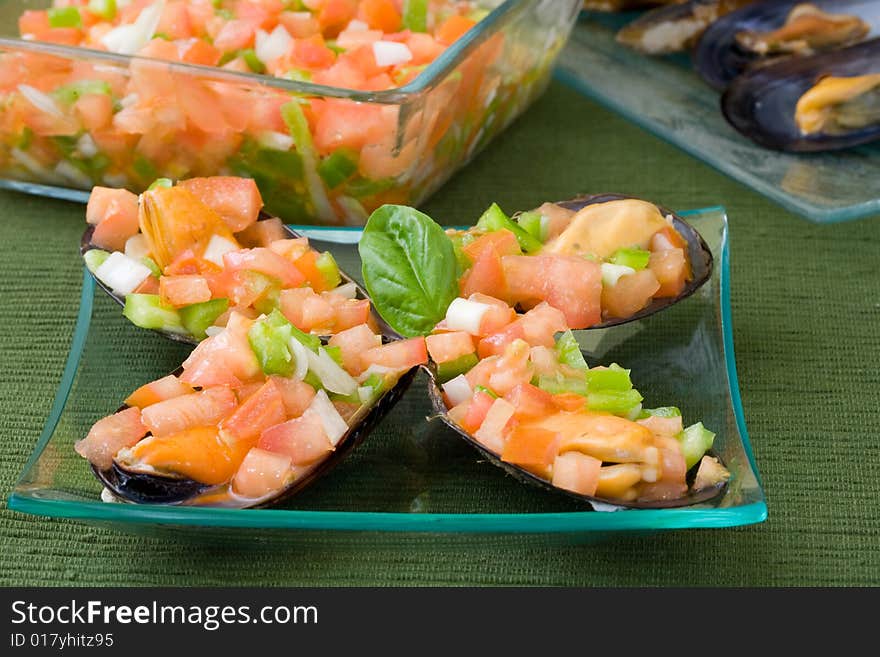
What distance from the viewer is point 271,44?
260 cm

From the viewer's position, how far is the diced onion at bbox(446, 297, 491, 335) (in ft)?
6.15

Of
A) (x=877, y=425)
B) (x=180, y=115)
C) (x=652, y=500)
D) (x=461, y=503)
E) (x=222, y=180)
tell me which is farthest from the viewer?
(x=180, y=115)

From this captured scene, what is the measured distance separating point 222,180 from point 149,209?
173mm

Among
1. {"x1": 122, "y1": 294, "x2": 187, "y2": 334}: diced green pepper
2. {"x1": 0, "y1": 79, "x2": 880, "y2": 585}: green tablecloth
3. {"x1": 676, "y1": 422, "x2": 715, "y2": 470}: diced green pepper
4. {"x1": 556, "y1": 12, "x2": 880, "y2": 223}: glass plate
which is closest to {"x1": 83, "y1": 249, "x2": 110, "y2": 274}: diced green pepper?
{"x1": 122, "y1": 294, "x2": 187, "y2": 334}: diced green pepper

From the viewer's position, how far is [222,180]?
222 cm

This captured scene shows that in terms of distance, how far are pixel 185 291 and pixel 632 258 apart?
762 mm

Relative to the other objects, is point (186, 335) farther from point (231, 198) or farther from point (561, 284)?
point (561, 284)

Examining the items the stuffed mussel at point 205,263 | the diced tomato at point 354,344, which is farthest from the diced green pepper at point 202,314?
the diced tomato at point 354,344

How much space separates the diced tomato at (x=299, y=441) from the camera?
1719mm

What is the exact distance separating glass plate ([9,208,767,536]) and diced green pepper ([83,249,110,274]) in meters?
0.04

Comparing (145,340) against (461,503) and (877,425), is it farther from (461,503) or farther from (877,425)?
(877,425)

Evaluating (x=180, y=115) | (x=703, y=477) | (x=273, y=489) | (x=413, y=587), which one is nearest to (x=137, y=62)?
(x=180, y=115)

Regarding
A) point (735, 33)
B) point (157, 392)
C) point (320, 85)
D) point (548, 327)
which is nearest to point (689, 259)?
point (548, 327)

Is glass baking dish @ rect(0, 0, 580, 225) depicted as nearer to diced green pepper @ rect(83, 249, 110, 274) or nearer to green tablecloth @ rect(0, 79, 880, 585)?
green tablecloth @ rect(0, 79, 880, 585)
